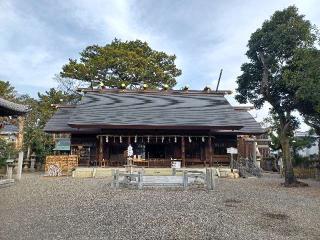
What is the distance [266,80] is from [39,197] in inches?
527

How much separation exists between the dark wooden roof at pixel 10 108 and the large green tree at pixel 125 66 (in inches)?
1001

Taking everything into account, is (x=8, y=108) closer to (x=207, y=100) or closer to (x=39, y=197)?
(x=39, y=197)

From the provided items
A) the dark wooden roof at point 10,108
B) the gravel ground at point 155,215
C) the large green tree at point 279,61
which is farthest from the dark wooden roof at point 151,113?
the dark wooden roof at point 10,108

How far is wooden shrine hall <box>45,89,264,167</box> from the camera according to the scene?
26.8m

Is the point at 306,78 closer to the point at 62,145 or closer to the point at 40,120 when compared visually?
the point at 62,145

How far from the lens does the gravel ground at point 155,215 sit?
808 centimetres

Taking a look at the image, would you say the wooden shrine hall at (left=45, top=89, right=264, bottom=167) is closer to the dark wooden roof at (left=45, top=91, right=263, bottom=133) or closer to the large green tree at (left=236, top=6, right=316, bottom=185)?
the dark wooden roof at (left=45, top=91, right=263, bottom=133)

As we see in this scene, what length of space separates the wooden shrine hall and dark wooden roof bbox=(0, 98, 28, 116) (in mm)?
12362

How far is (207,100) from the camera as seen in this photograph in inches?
1254

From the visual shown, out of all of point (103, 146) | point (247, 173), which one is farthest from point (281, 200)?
point (103, 146)

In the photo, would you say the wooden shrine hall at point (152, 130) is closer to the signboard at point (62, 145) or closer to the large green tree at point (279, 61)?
the signboard at point (62, 145)

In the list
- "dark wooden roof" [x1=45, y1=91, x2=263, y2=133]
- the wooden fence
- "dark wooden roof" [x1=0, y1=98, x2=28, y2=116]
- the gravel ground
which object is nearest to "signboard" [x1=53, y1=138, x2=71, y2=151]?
"dark wooden roof" [x1=45, y1=91, x2=263, y2=133]

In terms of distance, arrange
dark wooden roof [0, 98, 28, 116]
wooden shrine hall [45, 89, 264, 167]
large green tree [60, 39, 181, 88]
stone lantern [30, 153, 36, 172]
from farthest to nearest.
→ large green tree [60, 39, 181, 88] < stone lantern [30, 153, 36, 172] < wooden shrine hall [45, 89, 264, 167] < dark wooden roof [0, 98, 28, 116]

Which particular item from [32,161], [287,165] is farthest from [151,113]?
[287,165]
